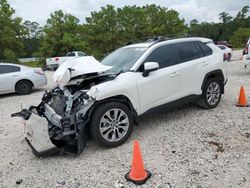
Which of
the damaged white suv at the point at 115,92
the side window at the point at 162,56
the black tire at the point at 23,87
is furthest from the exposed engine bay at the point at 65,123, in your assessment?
the black tire at the point at 23,87

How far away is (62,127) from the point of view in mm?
4258

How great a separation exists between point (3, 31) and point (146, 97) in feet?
109

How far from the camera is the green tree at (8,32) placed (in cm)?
3303

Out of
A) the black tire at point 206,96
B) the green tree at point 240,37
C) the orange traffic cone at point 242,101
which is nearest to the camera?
the black tire at point 206,96

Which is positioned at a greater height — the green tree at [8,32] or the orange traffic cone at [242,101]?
the green tree at [8,32]

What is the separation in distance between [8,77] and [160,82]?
7.36 metres

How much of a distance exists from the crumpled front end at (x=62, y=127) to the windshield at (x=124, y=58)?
3.37ft

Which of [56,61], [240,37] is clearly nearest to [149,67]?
[56,61]

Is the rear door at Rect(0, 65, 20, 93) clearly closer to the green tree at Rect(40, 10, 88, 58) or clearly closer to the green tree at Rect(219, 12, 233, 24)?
the green tree at Rect(40, 10, 88, 58)

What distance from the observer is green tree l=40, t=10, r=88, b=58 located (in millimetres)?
32219

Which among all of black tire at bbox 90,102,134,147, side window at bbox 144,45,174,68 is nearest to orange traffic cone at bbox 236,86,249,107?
side window at bbox 144,45,174,68

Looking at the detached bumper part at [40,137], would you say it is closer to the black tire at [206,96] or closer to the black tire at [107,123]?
the black tire at [107,123]

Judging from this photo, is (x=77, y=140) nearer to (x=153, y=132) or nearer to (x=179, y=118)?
(x=153, y=132)

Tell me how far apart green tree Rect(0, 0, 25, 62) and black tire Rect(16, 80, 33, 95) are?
2224 cm
